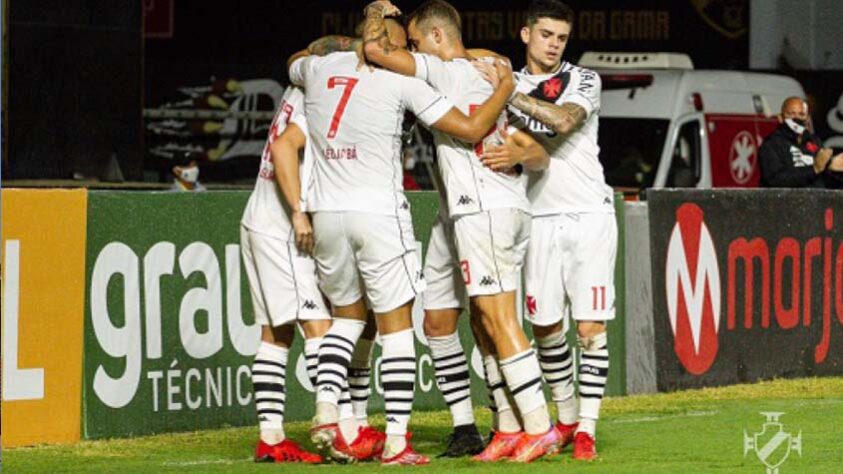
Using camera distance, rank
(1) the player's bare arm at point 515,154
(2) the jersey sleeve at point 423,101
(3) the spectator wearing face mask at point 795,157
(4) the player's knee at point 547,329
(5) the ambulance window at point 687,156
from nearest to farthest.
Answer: (2) the jersey sleeve at point 423,101 < (1) the player's bare arm at point 515,154 < (4) the player's knee at point 547,329 < (3) the spectator wearing face mask at point 795,157 < (5) the ambulance window at point 687,156

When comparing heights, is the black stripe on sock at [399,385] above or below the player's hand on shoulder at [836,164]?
below

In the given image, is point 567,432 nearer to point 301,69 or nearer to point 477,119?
point 477,119

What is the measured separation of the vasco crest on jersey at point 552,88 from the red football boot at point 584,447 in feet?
5.29

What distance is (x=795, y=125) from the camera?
1894 cm

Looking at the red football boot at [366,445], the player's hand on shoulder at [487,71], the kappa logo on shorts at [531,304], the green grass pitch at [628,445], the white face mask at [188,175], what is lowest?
the green grass pitch at [628,445]

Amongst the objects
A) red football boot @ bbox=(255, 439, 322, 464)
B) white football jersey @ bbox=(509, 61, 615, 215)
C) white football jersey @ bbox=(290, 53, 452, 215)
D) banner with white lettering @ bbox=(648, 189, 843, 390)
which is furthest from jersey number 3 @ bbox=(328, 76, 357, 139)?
banner with white lettering @ bbox=(648, 189, 843, 390)

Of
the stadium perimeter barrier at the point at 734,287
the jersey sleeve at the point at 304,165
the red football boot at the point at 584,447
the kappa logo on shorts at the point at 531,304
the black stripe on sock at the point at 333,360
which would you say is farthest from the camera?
the stadium perimeter barrier at the point at 734,287

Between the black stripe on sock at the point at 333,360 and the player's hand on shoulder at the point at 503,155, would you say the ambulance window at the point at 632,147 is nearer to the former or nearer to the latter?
the player's hand on shoulder at the point at 503,155

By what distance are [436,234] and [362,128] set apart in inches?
32.6

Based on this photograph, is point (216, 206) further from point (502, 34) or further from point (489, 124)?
point (502, 34)

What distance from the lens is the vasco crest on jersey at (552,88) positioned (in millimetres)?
10445

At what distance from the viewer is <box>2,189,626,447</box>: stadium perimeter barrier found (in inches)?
448

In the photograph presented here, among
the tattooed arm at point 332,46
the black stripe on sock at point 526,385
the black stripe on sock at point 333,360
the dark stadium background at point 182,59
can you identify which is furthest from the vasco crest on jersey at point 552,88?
the dark stadium background at point 182,59

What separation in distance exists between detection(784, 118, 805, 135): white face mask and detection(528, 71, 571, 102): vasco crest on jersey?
28.6 ft
